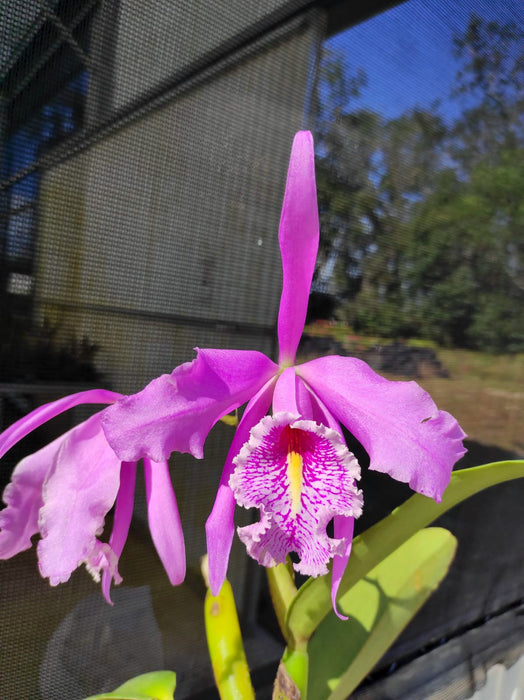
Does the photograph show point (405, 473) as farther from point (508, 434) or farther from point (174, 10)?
point (508, 434)

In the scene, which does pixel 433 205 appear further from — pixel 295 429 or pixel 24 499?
pixel 24 499

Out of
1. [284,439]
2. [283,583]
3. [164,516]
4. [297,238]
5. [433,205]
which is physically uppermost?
[433,205]

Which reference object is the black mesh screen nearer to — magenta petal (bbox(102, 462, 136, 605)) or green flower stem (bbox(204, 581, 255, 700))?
green flower stem (bbox(204, 581, 255, 700))

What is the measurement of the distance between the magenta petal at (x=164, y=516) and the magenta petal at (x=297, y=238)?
16 centimetres

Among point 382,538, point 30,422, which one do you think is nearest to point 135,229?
point 30,422

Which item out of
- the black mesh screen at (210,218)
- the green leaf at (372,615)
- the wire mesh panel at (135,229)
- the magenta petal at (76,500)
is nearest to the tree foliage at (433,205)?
the black mesh screen at (210,218)

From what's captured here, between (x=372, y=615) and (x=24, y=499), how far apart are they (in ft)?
1.73

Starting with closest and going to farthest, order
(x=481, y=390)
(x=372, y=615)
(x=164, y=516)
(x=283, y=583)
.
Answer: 1. (x=164, y=516)
2. (x=283, y=583)
3. (x=372, y=615)
4. (x=481, y=390)

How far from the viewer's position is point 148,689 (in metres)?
0.59

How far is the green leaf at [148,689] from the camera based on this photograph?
541mm

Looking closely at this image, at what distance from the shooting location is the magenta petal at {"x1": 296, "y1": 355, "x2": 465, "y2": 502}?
0.40 m

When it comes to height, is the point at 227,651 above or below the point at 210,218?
below

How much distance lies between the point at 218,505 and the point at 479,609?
4.16ft

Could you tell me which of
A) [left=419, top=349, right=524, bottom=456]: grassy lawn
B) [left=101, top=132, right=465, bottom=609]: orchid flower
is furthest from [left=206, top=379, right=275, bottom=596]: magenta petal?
[left=419, top=349, right=524, bottom=456]: grassy lawn
